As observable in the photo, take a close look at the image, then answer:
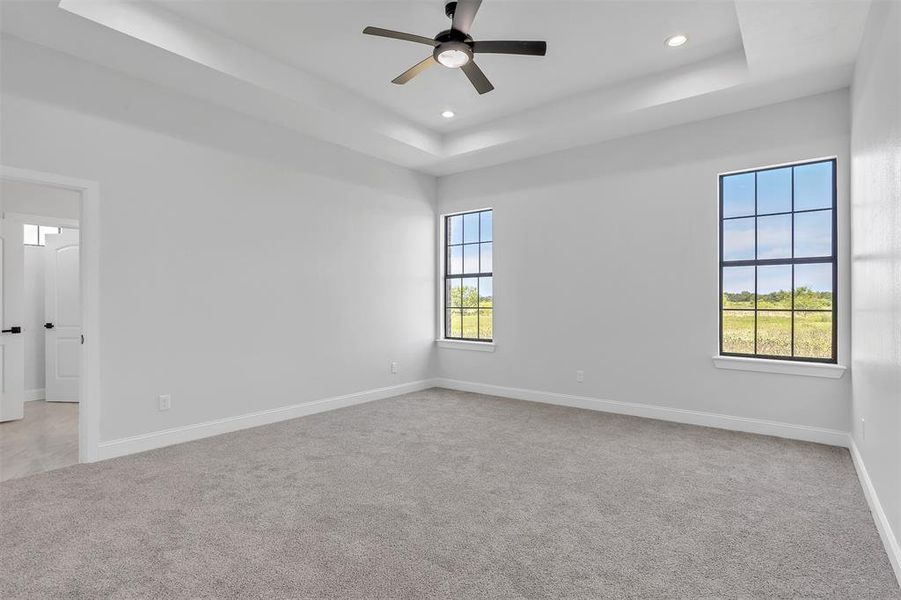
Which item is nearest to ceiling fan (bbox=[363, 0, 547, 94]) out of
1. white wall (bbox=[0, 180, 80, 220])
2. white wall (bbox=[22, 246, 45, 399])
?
white wall (bbox=[0, 180, 80, 220])

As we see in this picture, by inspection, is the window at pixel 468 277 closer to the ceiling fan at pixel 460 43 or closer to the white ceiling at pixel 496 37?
the white ceiling at pixel 496 37

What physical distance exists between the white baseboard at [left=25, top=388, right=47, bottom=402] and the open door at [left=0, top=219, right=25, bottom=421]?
88 centimetres

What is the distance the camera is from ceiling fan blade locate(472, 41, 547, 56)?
2.99 m

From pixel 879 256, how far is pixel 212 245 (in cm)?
462

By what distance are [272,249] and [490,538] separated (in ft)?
11.2

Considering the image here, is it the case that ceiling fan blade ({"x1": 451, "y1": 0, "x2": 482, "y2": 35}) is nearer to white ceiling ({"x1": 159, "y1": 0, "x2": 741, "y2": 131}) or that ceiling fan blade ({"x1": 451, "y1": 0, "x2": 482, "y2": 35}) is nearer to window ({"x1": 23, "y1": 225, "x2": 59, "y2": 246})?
white ceiling ({"x1": 159, "y1": 0, "x2": 741, "y2": 131})

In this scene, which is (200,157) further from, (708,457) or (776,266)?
(776,266)

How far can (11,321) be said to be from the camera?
15.8 ft

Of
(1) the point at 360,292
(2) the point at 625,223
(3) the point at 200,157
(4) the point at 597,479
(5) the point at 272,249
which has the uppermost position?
(3) the point at 200,157

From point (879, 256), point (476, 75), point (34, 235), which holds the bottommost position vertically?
point (879, 256)

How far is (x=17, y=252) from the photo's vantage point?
4945 mm

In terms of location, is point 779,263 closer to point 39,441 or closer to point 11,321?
point 39,441

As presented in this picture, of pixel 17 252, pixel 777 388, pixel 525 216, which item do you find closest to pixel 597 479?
pixel 777 388

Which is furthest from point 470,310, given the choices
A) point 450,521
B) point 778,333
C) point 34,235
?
point 34,235
